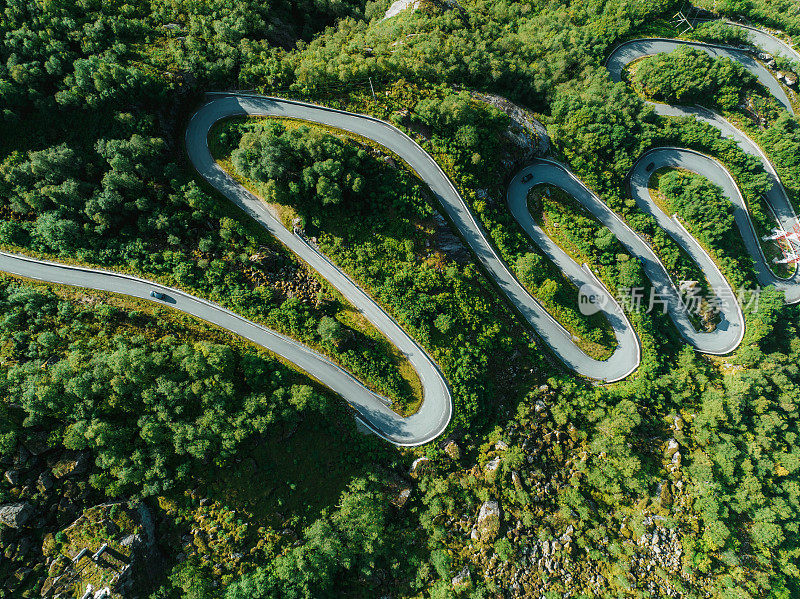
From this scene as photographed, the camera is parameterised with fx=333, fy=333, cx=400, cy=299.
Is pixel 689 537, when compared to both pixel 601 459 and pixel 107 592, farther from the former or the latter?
pixel 107 592

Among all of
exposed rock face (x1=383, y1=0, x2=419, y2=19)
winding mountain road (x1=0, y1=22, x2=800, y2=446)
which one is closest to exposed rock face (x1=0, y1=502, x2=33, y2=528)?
winding mountain road (x1=0, y1=22, x2=800, y2=446)

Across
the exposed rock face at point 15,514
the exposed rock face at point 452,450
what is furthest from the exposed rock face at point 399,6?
the exposed rock face at point 15,514

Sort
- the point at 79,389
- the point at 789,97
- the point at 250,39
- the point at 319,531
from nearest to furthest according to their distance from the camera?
the point at 79,389
the point at 319,531
the point at 250,39
the point at 789,97

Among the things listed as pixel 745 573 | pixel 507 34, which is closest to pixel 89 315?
pixel 507 34

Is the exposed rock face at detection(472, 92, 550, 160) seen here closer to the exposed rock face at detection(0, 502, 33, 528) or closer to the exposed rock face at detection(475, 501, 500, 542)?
the exposed rock face at detection(475, 501, 500, 542)

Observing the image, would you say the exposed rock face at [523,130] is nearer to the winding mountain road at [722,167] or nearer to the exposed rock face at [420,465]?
the winding mountain road at [722,167]

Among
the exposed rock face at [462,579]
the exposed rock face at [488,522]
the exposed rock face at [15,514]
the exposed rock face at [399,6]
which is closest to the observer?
the exposed rock face at [15,514]
